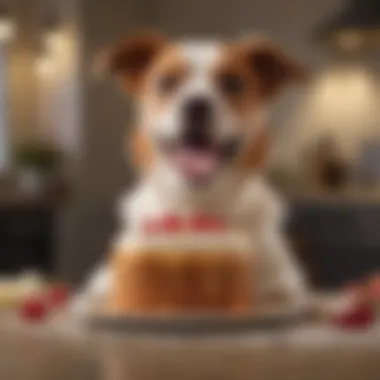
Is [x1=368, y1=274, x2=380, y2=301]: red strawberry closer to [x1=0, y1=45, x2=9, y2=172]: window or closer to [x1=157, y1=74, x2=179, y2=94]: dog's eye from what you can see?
[x1=157, y1=74, x2=179, y2=94]: dog's eye

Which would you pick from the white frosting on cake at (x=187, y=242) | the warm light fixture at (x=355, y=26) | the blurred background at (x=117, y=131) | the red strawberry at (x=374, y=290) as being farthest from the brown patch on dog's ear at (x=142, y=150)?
the blurred background at (x=117, y=131)

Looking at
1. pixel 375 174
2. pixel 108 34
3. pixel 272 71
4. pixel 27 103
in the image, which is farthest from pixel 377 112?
pixel 272 71

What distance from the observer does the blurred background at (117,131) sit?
10.6 ft

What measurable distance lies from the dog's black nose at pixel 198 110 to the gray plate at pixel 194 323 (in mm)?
198

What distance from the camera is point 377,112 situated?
349cm

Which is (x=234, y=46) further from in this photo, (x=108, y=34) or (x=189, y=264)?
(x=108, y=34)

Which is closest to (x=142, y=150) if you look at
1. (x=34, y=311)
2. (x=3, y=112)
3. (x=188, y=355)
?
(x=34, y=311)

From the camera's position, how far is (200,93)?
877mm

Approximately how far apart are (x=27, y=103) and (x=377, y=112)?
3.98 ft

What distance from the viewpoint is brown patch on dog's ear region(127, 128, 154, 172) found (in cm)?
90

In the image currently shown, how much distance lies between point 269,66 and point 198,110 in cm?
8

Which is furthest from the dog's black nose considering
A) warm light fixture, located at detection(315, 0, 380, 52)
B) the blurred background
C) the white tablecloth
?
the blurred background

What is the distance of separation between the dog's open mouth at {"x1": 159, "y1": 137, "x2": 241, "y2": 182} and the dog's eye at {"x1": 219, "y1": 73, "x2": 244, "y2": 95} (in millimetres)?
44

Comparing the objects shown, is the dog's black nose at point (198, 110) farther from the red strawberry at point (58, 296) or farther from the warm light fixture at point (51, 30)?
the warm light fixture at point (51, 30)
